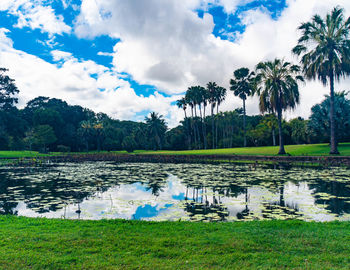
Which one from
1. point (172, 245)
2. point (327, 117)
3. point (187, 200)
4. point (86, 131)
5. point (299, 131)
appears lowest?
point (187, 200)

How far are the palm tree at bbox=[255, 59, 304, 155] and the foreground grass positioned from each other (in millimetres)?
31587

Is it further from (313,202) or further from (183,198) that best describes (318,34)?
(183,198)

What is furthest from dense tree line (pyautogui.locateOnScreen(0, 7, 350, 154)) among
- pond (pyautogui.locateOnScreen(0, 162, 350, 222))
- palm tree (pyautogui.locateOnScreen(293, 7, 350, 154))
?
pond (pyautogui.locateOnScreen(0, 162, 350, 222))

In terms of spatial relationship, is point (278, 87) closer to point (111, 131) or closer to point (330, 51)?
point (330, 51)

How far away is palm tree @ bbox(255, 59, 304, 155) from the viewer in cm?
3531

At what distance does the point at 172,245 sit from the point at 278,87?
35.4 metres

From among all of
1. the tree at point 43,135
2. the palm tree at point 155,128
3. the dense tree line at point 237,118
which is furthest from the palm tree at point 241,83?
the tree at point 43,135

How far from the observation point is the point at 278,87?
36.0m

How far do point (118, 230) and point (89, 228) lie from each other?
80 cm

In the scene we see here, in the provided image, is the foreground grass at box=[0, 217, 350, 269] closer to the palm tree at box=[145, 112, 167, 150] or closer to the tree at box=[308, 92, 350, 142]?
the tree at box=[308, 92, 350, 142]

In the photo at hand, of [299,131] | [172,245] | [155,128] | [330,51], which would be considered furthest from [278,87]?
[155,128]

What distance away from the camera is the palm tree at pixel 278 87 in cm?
3531

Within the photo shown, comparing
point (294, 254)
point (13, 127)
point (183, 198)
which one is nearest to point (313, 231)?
point (294, 254)

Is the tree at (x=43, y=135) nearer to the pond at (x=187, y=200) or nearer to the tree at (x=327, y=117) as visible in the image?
the pond at (x=187, y=200)
